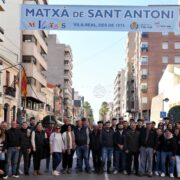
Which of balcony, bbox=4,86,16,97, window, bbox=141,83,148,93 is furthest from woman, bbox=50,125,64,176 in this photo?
window, bbox=141,83,148,93

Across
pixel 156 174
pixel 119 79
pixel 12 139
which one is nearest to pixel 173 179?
Result: pixel 156 174

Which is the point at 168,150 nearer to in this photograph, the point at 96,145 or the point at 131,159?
the point at 131,159

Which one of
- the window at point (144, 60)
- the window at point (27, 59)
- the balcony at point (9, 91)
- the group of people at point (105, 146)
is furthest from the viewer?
the window at point (144, 60)

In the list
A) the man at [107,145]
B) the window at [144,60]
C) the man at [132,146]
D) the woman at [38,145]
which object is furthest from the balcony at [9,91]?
the window at [144,60]

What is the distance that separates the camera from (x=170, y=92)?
52.2m

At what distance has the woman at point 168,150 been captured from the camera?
54.7ft

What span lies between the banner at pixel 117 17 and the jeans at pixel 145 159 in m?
5.25

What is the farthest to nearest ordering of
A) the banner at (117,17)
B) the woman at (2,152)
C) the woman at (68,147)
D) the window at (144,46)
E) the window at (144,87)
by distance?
the window at (144,87) < the window at (144,46) < the banner at (117,17) < the woman at (68,147) < the woman at (2,152)

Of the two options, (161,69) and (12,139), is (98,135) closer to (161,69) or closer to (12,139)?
(12,139)

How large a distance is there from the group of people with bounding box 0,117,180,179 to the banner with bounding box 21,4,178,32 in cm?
423

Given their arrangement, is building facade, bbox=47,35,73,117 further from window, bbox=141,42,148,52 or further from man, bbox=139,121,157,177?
man, bbox=139,121,157,177

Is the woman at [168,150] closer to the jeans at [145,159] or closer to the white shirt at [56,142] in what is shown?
the jeans at [145,159]

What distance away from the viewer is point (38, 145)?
54.7 feet

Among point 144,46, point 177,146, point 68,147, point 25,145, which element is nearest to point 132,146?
point 177,146
